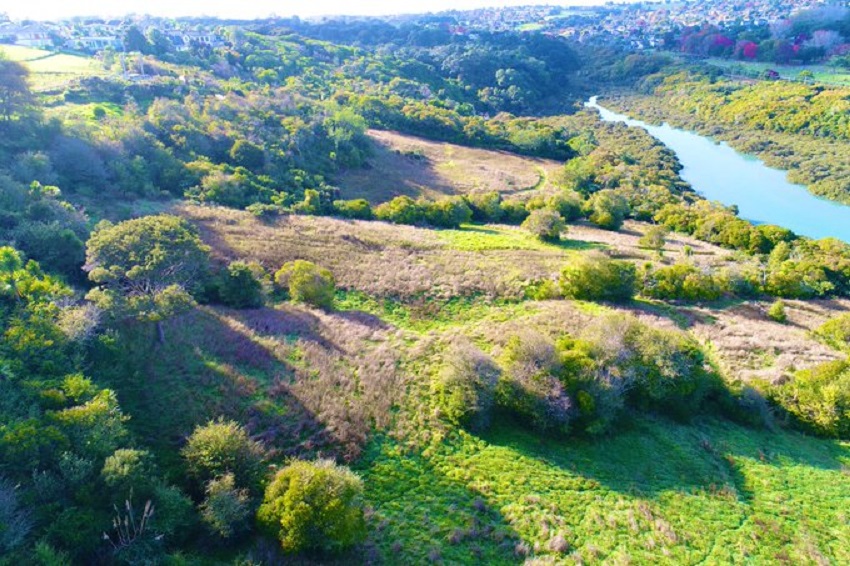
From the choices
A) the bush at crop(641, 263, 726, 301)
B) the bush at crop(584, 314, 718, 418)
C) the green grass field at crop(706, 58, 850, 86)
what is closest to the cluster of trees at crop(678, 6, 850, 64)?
the green grass field at crop(706, 58, 850, 86)

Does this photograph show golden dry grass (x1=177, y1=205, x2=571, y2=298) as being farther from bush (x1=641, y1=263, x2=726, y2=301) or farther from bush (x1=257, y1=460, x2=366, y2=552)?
bush (x1=257, y1=460, x2=366, y2=552)

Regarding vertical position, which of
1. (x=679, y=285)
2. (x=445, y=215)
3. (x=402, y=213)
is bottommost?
(x=402, y=213)

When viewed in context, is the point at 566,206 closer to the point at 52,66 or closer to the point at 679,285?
the point at 679,285

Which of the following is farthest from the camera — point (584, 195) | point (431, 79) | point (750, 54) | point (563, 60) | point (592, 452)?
point (563, 60)

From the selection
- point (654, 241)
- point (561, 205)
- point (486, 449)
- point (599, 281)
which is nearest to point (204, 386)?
point (486, 449)

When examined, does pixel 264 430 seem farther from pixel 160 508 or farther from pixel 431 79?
pixel 431 79

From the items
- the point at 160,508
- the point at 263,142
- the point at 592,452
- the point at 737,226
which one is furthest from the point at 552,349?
the point at 263,142

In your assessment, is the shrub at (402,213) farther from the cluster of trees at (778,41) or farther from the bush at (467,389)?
the cluster of trees at (778,41)

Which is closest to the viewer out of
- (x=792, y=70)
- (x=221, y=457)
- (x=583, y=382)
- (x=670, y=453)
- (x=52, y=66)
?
(x=221, y=457)
